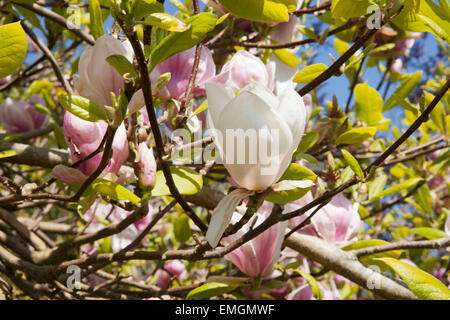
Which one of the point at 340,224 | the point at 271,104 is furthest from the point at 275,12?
the point at 340,224

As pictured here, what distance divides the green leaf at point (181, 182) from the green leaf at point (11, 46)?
0.75 ft

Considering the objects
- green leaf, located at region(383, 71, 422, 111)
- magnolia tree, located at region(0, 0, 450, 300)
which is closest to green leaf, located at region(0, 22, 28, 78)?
magnolia tree, located at region(0, 0, 450, 300)

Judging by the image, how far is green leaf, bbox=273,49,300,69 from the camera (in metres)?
0.95

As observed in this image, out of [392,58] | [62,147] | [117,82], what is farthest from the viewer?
[392,58]

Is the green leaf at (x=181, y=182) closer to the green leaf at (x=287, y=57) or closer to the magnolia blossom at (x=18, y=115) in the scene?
the green leaf at (x=287, y=57)

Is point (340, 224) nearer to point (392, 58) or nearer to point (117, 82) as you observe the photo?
point (117, 82)

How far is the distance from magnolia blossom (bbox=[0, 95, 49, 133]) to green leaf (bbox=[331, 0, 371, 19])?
1062mm

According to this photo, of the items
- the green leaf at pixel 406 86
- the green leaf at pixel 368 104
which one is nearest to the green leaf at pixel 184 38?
the green leaf at pixel 368 104

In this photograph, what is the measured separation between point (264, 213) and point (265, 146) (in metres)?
0.39

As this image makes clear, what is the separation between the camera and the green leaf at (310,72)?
25.9 inches

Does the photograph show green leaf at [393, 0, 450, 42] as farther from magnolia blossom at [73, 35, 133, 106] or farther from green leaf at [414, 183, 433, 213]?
green leaf at [414, 183, 433, 213]

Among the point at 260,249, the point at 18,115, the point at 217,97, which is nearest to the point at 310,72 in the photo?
the point at 217,97

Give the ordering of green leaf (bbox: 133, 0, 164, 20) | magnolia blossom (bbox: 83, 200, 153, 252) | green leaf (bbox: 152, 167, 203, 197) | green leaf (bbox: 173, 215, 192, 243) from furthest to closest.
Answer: green leaf (bbox: 173, 215, 192, 243) < magnolia blossom (bbox: 83, 200, 153, 252) < green leaf (bbox: 152, 167, 203, 197) < green leaf (bbox: 133, 0, 164, 20)

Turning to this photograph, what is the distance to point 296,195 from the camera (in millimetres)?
642
